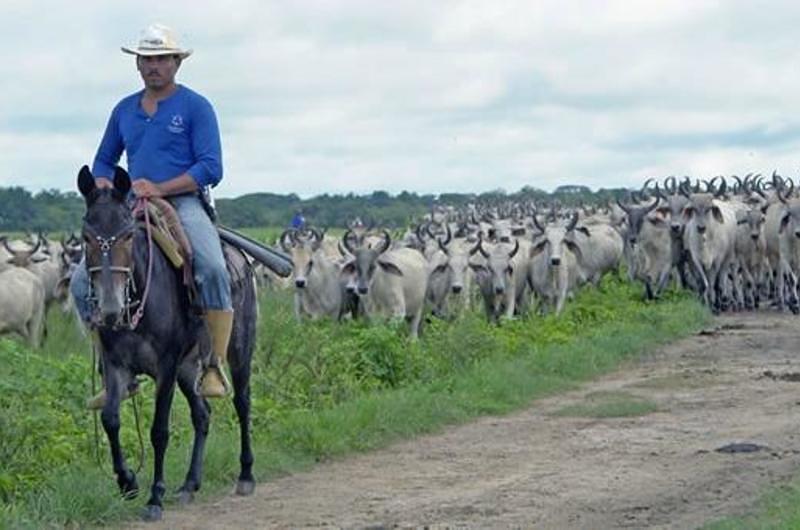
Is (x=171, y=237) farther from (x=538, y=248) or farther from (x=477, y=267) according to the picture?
(x=538, y=248)

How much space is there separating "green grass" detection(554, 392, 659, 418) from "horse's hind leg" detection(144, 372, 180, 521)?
5.70 meters

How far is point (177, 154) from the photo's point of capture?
11.2 meters

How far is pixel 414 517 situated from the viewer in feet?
34.6

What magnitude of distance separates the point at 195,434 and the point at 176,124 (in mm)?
2225

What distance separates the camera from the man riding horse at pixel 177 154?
11.0 metres

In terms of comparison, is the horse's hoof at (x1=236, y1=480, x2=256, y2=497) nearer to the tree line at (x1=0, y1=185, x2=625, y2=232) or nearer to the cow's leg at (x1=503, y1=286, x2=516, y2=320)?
the cow's leg at (x1=503, y1=286, x2=516, y2=320)

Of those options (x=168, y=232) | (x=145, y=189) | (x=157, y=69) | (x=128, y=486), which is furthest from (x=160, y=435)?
(x=157, y=69)

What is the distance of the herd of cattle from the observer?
79.1ft

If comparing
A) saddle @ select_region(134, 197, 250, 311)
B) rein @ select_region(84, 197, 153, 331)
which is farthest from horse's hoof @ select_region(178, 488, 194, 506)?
rein @ select_region(84, 197, 153, 331)

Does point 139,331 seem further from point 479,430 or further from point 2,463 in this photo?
point 479,430

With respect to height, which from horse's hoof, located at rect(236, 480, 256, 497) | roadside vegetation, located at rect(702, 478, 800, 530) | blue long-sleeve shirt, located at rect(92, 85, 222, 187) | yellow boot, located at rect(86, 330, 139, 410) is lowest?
horse's hoof, located at rect(236, 480, 256, 497)

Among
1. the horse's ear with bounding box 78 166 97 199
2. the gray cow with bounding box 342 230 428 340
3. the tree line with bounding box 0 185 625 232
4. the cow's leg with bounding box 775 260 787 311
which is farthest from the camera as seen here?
the tree line with bounding box 0 185 625 232

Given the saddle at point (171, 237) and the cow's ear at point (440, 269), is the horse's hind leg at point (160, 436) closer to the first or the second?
the saddle at point (171, 237)

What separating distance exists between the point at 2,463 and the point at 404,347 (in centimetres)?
741
